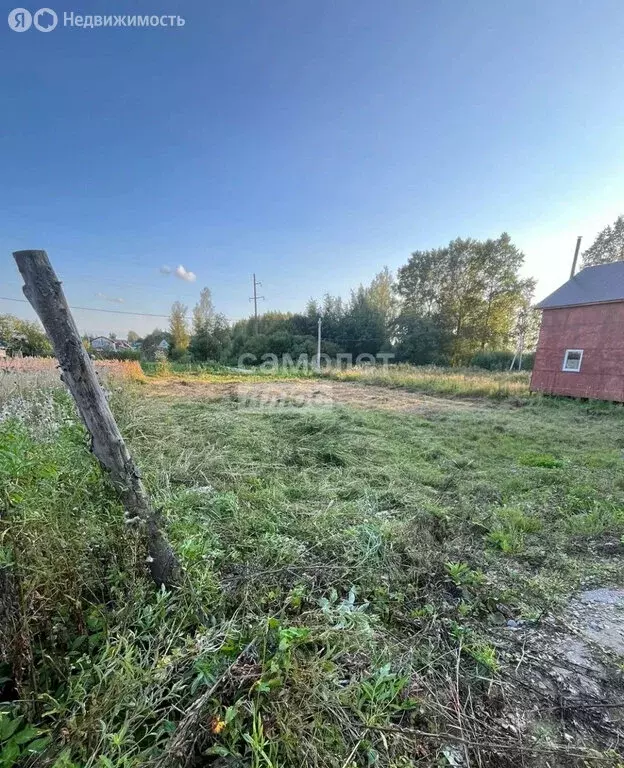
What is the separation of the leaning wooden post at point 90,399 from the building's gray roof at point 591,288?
36.3 ft

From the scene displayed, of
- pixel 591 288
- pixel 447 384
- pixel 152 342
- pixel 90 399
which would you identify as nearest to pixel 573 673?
pixel 90 399

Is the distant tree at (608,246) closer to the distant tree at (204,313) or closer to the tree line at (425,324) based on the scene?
the tree line at (425,324)

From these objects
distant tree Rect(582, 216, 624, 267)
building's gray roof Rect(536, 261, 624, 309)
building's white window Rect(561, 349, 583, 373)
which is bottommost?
building's white window Rect(561, 349, 583, 373)

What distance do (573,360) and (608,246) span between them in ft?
54.6

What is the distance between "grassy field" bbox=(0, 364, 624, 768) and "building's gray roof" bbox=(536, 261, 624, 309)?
327 inches

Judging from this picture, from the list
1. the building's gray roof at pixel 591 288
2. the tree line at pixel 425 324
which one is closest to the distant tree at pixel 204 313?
the tree line at pixel 425 324

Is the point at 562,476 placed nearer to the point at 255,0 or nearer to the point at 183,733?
the point at 183,733

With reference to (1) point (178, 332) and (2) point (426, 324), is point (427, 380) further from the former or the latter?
(1) point (178, 332)

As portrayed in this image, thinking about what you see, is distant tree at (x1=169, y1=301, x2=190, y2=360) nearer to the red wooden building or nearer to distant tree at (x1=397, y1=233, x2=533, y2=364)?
distant tree at (x1=397, y1=233, x2=533, y2=364)

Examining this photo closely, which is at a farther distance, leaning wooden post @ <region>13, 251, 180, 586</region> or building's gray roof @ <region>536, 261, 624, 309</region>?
building's gray roof @ <region>536, 261, 624, 309</region>

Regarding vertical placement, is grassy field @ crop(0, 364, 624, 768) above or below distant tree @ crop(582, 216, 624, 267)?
below

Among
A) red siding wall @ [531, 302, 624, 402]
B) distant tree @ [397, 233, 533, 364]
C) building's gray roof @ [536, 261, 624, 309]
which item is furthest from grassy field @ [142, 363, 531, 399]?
distant tree @ [397, 233, 533, 364]

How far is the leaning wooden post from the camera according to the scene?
1235 mm

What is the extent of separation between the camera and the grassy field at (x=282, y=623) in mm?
892
